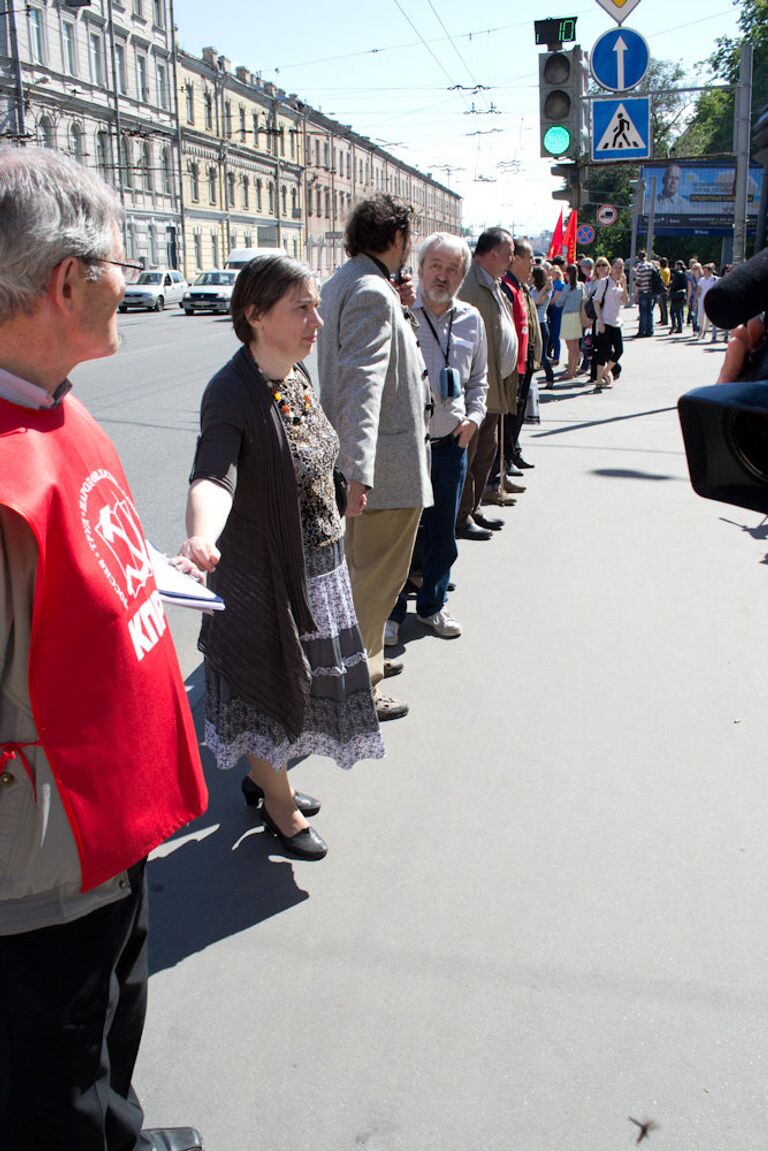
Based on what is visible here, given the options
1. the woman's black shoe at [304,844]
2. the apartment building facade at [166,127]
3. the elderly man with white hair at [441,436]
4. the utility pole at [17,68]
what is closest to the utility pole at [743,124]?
the elderly man with white hair at [441,436]

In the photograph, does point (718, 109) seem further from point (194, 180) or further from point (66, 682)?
point (66, 682)

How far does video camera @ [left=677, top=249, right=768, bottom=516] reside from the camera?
1.14 metres

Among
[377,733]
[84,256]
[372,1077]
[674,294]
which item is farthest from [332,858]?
[674,294]

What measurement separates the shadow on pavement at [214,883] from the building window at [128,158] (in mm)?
49774

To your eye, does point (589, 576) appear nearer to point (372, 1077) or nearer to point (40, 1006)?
point (372, 1077)

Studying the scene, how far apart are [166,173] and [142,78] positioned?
459 cm

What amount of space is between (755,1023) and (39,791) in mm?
1760

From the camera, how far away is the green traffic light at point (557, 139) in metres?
8.74

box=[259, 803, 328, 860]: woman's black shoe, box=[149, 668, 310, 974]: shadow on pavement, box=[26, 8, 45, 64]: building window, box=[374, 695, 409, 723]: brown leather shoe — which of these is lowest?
box=[149, 668, 310, 974]: shadow on pavement

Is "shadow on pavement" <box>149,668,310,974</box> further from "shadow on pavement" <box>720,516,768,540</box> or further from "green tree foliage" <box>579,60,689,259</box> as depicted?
"green tree foliage" <box>579,60,689,259</box>

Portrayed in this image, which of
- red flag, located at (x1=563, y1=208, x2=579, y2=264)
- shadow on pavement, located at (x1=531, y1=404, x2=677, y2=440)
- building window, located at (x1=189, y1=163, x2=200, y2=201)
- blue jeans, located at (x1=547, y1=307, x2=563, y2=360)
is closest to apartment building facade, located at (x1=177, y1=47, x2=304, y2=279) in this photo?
building window, located at (x1=189, y1=163, x2=200, y2=201)

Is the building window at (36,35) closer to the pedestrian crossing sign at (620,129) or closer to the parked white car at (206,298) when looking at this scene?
the parked white car at (206,298)

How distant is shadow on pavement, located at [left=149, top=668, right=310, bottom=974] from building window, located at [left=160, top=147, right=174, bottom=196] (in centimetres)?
5463

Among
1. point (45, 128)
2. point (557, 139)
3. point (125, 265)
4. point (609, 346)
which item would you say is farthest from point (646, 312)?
point (45, 128)
